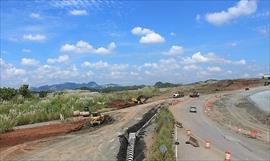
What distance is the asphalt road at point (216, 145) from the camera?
42875 millimetres

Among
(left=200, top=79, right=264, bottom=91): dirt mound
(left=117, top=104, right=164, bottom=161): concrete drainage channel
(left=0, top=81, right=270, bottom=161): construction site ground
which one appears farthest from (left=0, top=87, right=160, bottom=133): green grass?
(left=200, top=79, right=264, bottom=91): dirt mound

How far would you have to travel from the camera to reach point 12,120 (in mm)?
64750

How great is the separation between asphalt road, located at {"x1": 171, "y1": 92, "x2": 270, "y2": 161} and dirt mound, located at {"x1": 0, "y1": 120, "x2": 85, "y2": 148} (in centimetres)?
1402

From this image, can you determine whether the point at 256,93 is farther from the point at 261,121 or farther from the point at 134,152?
the point at 134,152

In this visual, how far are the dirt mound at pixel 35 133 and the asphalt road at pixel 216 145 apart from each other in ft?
46.0

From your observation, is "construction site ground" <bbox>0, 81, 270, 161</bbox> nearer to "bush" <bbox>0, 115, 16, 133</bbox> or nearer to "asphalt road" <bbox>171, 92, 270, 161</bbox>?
"asphalt road" <bbox>171, 92, 270, 161</bbox>

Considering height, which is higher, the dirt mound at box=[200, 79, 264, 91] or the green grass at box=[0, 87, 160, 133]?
the dirt mound at box=[200, 79, 264, 91]

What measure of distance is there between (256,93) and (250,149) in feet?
340

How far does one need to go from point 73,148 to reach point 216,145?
1595cm

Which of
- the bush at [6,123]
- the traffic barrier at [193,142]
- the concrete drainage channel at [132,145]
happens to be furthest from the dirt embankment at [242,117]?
the bush at [6,123]

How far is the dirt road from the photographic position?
39219 millimetres

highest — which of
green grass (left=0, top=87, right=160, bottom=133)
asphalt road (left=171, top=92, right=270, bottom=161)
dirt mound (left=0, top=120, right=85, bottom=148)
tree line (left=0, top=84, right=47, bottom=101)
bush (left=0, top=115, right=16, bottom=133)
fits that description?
tree line (left=0, top=84, right=47, bottom=101)

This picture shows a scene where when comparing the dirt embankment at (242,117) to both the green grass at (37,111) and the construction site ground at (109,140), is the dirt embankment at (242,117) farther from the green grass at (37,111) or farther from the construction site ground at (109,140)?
the green grass at (37,111)

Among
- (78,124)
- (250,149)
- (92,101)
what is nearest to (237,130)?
(250,149)
